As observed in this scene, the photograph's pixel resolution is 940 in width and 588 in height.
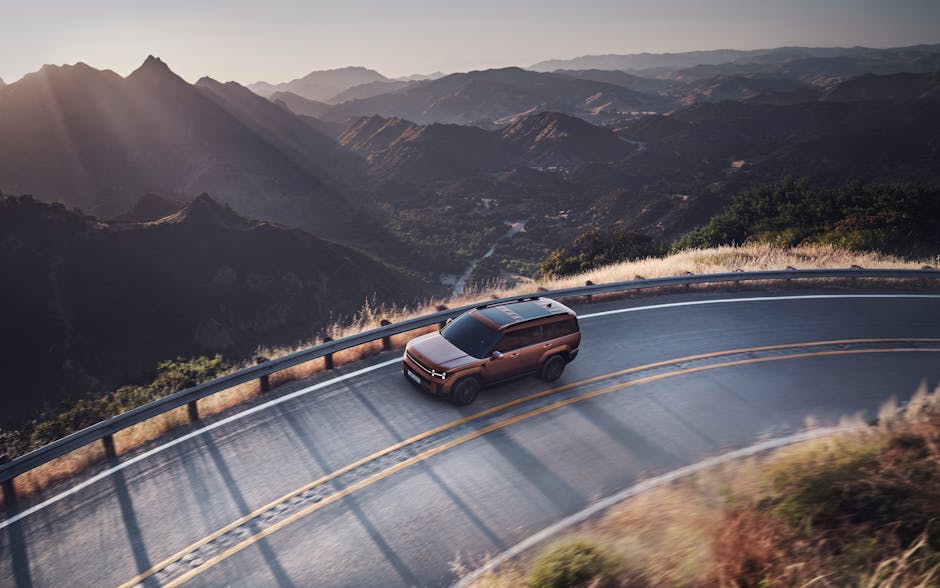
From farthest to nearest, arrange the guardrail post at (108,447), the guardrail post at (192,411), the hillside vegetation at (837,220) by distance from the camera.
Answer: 1. the hillside vegetation at (837,220)
2. the guardrail post at (192,411)
3. the guardrail post at (108,447)

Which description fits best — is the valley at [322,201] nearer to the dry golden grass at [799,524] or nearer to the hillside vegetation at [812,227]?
the hillside vegetation at [812,227]

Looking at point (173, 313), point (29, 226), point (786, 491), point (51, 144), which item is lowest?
point (173, 313)

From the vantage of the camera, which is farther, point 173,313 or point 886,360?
point 173,313

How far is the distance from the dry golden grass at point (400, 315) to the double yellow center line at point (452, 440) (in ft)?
9.65

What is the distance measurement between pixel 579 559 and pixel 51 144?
131 meters

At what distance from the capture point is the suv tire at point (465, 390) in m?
9.79

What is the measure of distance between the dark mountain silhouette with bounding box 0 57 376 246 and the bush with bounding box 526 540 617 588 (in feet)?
289

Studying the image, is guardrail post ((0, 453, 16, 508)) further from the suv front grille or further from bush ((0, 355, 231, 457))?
the suv front grille

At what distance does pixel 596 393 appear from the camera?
10.5 metres

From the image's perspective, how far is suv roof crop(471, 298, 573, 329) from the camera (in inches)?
417

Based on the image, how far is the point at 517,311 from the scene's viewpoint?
11.0 m

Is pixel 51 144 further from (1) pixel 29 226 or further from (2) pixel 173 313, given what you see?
(2) pixel 173 313

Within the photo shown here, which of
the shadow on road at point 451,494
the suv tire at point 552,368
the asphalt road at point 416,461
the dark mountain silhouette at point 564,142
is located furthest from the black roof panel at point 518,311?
the dark mountain silhouette at point 564,142

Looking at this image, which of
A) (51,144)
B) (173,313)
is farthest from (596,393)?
(51,144)
